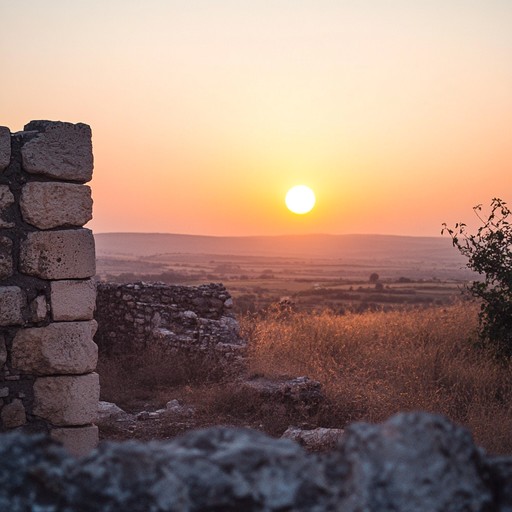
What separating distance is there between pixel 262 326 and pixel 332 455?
36.1 ft

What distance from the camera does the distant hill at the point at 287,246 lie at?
144000 millimetres

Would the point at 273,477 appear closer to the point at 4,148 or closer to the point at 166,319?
the point at 4,148

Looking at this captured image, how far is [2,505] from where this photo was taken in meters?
1.48

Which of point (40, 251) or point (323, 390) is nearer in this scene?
point (40, 251)

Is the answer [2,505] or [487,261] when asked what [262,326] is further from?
[2,505]

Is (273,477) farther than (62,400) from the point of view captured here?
No

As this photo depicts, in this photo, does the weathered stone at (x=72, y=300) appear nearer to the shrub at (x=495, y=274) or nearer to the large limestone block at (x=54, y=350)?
the large limestone block at (x=54, y=350)

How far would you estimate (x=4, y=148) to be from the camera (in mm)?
5285

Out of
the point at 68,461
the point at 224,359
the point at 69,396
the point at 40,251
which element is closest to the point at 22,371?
the point at 69,396

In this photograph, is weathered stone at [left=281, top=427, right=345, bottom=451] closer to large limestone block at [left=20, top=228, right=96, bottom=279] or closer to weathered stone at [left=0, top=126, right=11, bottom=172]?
large limestone block at [left=20, top=228, right=96, bottom=279]

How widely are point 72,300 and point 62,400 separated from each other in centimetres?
83

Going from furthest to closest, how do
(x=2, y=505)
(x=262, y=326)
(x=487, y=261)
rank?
(x=262, y=326)
(x=487, y=261)
(x=2, y=505)

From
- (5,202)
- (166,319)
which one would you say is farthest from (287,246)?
(5,202)

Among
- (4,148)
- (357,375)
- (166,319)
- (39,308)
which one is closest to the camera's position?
(4,148)
